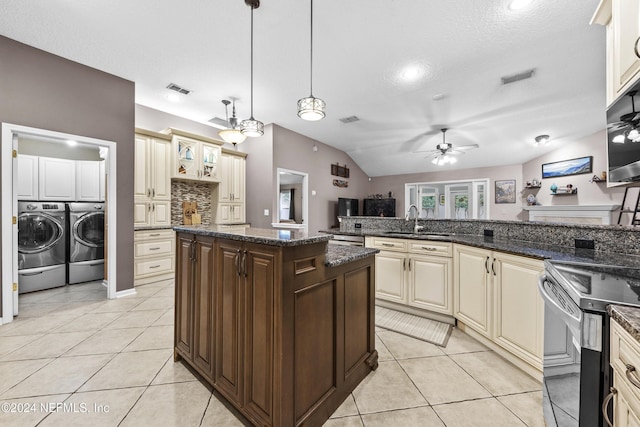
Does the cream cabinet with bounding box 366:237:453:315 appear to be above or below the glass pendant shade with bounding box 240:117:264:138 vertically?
below

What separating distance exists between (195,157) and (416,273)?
4060 mm

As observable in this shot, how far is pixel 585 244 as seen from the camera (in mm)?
1960

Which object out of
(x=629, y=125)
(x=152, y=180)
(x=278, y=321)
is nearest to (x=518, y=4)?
(x=629, y=125)

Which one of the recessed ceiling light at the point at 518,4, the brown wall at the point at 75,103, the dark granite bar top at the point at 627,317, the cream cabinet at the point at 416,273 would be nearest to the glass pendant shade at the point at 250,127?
the cream cabinet at the point at 416,273

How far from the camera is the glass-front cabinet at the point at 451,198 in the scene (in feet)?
23.4

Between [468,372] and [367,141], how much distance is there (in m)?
5.46

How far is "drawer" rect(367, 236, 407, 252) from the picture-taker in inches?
113

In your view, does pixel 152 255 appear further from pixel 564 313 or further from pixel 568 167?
pixel 568 167

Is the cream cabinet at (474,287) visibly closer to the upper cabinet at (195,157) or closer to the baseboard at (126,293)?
the baseboard at (126,293)

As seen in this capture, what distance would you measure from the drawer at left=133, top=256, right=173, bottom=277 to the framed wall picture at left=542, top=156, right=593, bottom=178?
8295 millimetres

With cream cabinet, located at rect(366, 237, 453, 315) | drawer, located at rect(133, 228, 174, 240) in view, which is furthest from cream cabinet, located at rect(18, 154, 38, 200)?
cream cabinet, located at rect(366, 237, 453, 315)

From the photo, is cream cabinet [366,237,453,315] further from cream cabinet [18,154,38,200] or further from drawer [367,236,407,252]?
cream cabinet [18,154,38,200]

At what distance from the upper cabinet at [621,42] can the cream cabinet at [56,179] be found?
6142 millimetres

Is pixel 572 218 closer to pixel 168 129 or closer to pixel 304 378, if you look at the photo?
pixel 304 378
